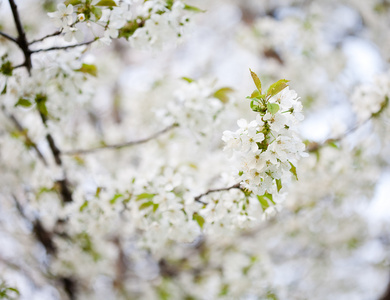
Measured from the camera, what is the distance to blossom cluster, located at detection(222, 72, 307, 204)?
4.09ft

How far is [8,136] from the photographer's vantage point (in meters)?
2.81

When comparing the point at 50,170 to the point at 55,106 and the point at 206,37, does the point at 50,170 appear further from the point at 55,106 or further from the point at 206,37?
the point at 206,37

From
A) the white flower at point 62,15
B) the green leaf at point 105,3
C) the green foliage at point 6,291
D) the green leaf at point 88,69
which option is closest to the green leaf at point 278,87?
the green leaf at point 105,3

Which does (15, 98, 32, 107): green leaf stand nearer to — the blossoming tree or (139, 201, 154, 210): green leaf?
the blossoming tree

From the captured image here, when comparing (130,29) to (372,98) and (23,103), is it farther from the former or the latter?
(372,98)

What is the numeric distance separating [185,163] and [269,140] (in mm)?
1678

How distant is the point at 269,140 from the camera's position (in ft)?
4.18

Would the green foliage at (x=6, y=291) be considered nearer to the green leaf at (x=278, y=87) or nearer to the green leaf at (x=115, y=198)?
the green leaf at (x=115, y=198)

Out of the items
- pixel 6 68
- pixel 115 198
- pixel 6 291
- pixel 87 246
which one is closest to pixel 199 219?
pixel 115 198

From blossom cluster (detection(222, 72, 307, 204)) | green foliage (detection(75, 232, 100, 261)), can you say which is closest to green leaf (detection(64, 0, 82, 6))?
blossom cluster (detection(222, 72, 307, 204))

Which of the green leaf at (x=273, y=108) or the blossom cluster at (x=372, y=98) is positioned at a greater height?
the blossom cluster at (x=372, y=98)

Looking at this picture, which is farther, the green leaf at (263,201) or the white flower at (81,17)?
the green leaf at (263,201)

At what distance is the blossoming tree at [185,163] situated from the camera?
64.4 inches

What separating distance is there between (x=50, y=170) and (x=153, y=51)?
1.32 metres
